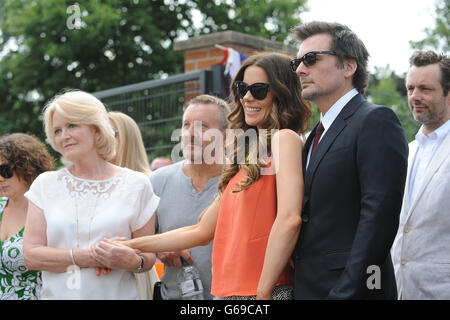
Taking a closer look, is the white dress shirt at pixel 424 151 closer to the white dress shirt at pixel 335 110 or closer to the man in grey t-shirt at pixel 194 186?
the white dress shirt at pixel 335 110

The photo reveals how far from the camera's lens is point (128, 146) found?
15.3 ft

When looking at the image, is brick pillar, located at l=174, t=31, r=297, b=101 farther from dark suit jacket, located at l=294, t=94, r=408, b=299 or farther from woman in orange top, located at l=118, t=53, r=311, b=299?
dark suit jacket, located at l=294, t=94, r=408, b=299

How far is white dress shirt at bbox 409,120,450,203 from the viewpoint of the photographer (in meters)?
3.59

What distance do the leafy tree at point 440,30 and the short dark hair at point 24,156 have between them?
681 inches

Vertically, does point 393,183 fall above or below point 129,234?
above

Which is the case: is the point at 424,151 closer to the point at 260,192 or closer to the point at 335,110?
the point at 335,110

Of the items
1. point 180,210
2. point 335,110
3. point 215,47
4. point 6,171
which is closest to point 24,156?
point 6,171

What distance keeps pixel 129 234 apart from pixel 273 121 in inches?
46.0

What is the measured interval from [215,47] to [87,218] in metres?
4.12

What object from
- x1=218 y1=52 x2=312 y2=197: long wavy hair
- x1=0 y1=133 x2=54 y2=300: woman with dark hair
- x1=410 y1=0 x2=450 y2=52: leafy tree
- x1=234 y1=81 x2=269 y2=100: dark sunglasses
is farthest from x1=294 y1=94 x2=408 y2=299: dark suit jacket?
x1=410 y1=0 x2=450 y2=52: leafy tree

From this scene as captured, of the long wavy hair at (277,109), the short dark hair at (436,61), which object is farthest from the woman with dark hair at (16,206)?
the short dark hair at (436,61)

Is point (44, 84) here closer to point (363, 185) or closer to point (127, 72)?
point (127, 72)
